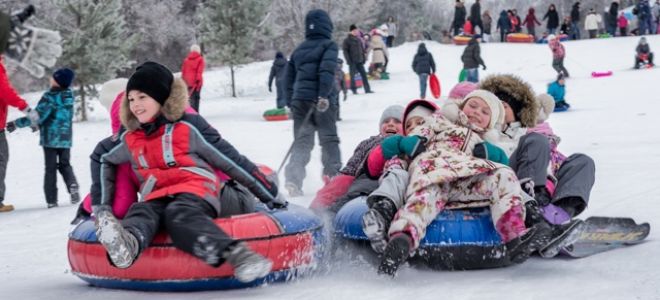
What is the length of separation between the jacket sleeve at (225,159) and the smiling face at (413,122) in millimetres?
1001

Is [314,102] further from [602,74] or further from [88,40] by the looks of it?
[602,74]

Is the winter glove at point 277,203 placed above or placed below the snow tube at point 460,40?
below

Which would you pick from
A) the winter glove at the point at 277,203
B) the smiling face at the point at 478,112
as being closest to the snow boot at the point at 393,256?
the winter glove at the point at 277,203

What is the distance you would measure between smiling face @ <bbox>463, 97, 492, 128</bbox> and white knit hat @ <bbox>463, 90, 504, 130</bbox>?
0.02 meters

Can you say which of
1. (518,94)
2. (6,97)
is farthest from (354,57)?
(518,94)

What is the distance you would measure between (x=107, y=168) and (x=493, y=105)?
6.69 feet

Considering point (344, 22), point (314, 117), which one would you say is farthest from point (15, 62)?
point (344, 22)

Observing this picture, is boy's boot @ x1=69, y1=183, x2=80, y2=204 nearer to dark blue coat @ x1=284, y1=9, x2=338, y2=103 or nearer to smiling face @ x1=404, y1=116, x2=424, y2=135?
dark blue coat @ x1=284, y1=9, x2=338, y2=103

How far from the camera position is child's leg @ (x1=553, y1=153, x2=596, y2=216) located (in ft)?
16.3

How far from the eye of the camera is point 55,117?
812cm

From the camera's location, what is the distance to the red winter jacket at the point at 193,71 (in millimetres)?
15790

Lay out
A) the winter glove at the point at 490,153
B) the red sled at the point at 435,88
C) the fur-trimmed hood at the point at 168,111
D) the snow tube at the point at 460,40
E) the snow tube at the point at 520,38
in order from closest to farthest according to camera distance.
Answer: the fur-trimmed hood at the point at 168,111 → the winter glove at the point at 490,153 → the red sled at the point at 435,88 → the snow tube at the point at 460,40 → the snow tube at the point at 520,38

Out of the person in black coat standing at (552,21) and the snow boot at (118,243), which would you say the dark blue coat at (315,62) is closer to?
the snow boot at (118,243)

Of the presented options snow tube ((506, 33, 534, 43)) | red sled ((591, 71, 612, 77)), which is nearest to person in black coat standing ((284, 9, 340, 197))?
red sled ((591, 71, 612, 77))
